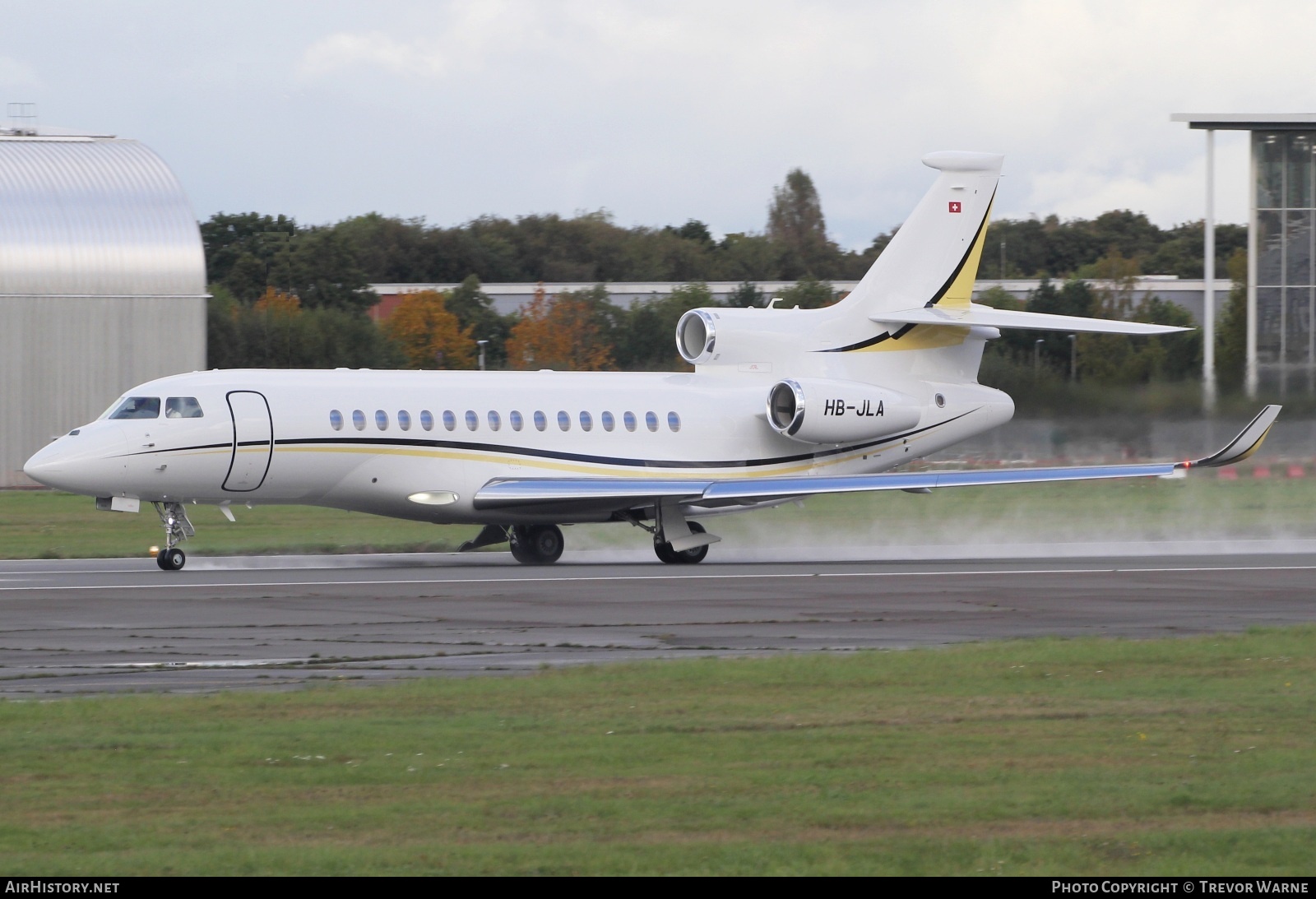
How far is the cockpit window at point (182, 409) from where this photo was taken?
2611cm

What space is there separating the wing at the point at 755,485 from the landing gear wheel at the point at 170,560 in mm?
4773

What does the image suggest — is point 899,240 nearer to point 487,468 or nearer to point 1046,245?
point 487,468

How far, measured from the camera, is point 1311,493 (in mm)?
32594

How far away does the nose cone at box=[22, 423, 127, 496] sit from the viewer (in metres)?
25.2

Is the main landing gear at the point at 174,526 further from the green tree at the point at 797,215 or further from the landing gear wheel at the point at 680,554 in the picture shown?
the green tree at the point at 797,215

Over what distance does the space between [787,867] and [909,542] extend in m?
26.5

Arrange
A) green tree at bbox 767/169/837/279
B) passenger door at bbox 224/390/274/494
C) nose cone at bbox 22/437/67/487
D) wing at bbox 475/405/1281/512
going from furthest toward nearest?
green tree at bbox 767/169/837/279
wing at bbox 475/405/1281/512
passenger door at bbox 224/390/274/494
nose cone at bbox 22/437/67/487

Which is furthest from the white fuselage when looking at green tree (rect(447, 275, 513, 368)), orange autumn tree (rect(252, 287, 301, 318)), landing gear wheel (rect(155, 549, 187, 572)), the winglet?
green tree (rect(447, 275, 513, 368))

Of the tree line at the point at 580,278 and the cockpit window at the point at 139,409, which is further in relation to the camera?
the tree line at the point at 580,278

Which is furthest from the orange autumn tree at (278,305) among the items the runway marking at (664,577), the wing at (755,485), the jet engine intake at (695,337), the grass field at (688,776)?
the grass field at (688,776)

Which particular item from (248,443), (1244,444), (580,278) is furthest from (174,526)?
(580,278)

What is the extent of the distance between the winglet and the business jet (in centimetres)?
3

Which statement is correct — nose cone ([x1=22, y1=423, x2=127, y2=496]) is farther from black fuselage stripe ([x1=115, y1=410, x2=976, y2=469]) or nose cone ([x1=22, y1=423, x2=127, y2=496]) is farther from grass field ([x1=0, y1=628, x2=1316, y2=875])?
grass field ([x1=0, y1=628, x2=1316, y2=875])
